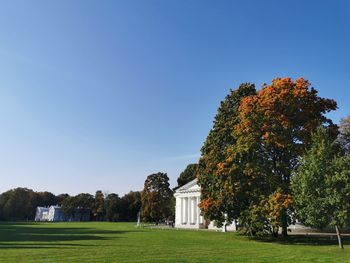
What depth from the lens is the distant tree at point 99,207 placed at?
146375 millimetres

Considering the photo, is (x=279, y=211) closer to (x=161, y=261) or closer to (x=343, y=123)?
(x=161, y=261)

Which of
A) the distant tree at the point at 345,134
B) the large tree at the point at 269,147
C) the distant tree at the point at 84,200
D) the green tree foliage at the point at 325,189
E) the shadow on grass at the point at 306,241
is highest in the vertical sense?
the distant tree at the point at 84,200

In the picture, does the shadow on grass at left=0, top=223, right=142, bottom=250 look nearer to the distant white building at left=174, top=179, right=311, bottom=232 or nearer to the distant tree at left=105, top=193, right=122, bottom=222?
the distant white building at left=174, top=179, right=311, bottom=232

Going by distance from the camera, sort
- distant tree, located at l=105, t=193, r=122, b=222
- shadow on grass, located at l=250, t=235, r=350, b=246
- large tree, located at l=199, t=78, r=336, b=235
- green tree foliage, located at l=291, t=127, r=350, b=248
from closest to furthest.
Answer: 1. green tree foliage, located at l=291, t=127, r=350, b=248
2. shadow on grass, located at l=250, t=235, r=350, b=246
3. large tree, located at l=199, t=78, r=336, b=235
4. distant tree, located at l=105, t=193, r=122, b=222

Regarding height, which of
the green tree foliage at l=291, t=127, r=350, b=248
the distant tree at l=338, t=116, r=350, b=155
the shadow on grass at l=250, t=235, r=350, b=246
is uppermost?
the distant tree at l=338, t=116, r=350, b=155

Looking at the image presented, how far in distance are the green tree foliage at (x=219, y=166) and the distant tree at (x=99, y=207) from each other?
105 metres

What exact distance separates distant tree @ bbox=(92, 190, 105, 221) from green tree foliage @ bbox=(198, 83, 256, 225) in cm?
10546

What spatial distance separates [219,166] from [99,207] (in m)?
116

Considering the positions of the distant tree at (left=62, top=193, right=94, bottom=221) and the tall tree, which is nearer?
the tall tree

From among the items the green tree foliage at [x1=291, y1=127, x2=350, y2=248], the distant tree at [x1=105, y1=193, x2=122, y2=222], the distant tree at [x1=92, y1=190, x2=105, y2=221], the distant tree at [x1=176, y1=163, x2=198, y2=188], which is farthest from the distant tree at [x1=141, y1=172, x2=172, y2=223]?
the green tree foliage at [x1=291, y1=127, x2=350, y2=248]

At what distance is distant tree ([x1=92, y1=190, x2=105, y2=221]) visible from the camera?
480ft

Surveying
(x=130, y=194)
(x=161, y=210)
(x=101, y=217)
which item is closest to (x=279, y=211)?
(x=161, y=210)

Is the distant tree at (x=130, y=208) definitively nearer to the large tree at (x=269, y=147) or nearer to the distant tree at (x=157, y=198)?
the distant tree at (x=157, y=198)

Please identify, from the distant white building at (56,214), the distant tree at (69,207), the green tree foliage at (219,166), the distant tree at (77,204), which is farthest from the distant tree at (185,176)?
the green tree foliage at (219,166)
